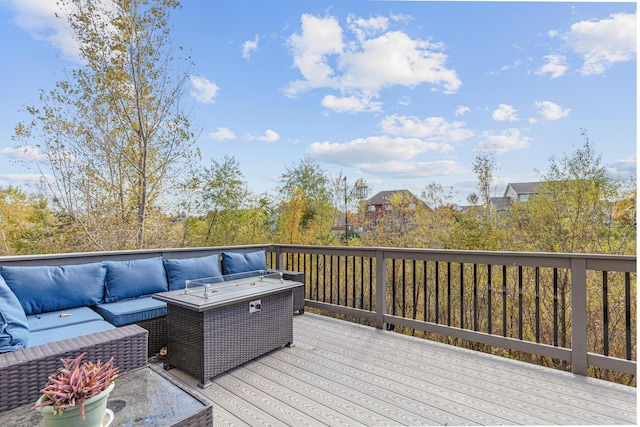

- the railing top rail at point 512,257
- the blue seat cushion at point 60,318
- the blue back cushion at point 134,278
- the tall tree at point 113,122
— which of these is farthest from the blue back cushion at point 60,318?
the tall tree at point 113,122

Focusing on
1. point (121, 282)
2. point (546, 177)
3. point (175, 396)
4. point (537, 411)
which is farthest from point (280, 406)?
point (546, 177)

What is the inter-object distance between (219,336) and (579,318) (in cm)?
298

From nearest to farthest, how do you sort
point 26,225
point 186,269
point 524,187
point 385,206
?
point 186,269 → point 26,225 → point 524,187 → point 385,206

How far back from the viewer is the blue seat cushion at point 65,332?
6.90 ft

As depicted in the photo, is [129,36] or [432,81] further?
[432,81]

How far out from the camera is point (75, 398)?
107 centimetres

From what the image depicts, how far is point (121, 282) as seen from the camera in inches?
123

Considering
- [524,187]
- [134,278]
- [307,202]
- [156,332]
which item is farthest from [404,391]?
[307,202]

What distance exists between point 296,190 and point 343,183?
1.36 m

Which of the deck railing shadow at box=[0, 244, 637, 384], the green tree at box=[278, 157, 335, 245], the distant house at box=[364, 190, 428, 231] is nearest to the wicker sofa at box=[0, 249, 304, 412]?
the deck railing shadow at box=[0, 244, 637, 384]

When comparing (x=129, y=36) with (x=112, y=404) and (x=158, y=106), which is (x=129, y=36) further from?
(x=112, y=404)

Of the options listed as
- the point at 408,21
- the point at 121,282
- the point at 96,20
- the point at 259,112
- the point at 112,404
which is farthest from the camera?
the point at 259,112

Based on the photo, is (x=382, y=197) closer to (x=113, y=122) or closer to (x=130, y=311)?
(x=113, y=122)

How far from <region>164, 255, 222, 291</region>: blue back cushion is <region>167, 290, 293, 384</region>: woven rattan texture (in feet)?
→ 3.06
